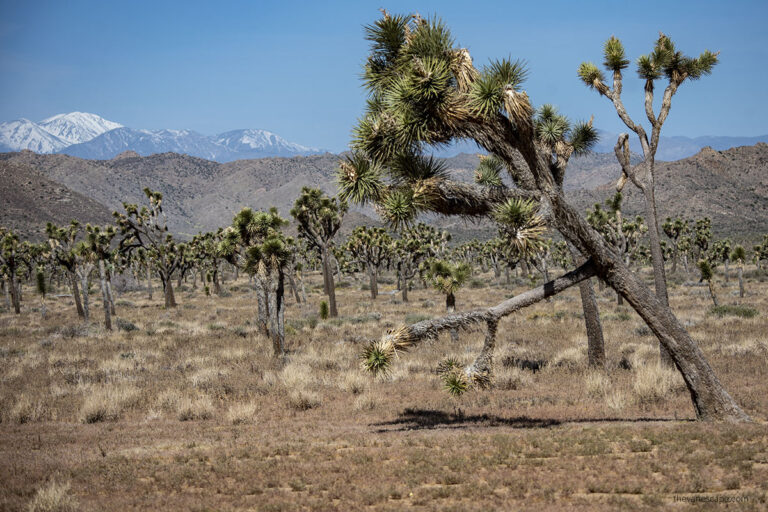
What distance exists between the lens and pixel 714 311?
1016 inches

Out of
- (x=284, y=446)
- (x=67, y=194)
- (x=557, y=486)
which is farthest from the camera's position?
(x=67, y=194)

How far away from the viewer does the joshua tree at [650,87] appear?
43.1 feet

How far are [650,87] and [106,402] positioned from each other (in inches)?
607

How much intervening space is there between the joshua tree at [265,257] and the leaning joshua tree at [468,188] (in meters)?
11.1

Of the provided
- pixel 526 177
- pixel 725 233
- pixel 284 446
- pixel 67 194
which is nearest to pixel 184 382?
pixel 284 446

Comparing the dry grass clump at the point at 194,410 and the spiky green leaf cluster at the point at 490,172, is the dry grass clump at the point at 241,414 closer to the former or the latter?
the dry grass clump at the point at 194,410

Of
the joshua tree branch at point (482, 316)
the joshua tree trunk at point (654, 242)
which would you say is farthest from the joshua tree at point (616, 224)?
the joshua tree branch at point (482, 316)

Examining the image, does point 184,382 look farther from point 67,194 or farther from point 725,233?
point 67,194

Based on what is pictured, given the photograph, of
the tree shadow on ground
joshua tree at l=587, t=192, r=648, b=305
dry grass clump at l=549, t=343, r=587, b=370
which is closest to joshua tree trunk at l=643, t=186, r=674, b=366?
dry grass clump at l=549, t=343, r=587, b=370

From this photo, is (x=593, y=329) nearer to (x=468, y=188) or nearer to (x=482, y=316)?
(x=482, y=316)

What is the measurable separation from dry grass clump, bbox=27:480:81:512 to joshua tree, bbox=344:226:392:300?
127 feet

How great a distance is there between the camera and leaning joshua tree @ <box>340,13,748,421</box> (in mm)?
8922

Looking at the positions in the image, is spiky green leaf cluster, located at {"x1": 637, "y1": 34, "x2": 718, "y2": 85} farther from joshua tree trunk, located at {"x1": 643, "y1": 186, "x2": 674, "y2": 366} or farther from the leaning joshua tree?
the leaning joshua tree

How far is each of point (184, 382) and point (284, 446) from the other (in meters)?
7.20
